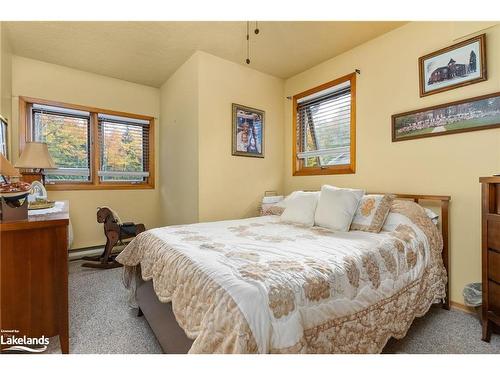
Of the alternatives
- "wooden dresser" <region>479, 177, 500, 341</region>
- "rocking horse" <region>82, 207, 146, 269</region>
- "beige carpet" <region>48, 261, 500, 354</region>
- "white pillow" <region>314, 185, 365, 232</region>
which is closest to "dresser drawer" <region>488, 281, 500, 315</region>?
"wooden dresser" <region>479, 177, 500, 341</region>

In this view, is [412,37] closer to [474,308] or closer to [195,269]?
[474,308]

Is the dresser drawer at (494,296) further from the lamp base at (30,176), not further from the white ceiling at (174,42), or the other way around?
the lamp base at (30,176)

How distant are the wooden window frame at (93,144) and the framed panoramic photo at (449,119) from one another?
3423 mm

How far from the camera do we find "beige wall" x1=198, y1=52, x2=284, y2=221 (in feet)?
9.55

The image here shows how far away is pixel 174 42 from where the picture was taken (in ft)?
8.81

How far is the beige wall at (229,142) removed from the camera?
2912 millimetres

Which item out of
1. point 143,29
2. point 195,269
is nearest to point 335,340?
point 195,269

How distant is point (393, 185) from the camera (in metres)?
2.44

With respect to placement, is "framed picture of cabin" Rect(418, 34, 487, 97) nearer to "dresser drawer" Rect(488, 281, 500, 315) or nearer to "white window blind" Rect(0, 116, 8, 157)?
"dresser drawer" Rect(488, 281, 500, 315)

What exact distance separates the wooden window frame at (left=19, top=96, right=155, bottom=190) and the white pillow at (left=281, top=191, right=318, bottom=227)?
2.51 meters

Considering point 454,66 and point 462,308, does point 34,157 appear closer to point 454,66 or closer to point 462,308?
point 454,66

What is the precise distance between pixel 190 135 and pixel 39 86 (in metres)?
2.01

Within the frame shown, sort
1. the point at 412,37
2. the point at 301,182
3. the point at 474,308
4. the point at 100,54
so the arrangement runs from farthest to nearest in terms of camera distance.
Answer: the point at 301,182 → the point at 100,54 → the point at 412,37 → the point at 474,308

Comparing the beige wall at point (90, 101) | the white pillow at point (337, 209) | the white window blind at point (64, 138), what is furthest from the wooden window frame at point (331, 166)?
the white window blind at point (64, 138)
